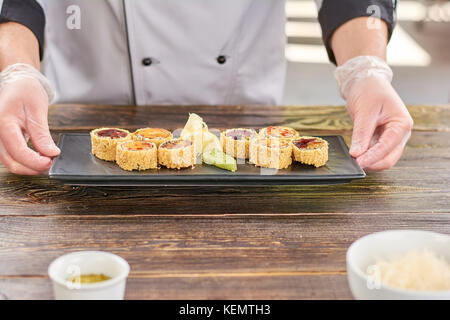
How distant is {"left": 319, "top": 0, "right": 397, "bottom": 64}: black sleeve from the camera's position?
184cm

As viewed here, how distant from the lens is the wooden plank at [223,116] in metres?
1.87

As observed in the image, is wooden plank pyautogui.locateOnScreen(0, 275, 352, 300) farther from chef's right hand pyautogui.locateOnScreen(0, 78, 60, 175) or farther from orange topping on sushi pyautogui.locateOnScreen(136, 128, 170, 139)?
orange topping on sushi pyautogui.locateOnScreen(136, 128, 170, 139)

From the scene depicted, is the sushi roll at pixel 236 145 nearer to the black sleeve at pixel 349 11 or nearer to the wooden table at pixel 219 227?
the wooden table at pixel 219 227

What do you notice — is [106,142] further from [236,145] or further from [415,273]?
[415,273]

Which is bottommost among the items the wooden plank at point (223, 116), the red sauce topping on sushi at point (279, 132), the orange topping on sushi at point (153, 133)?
the wooden plank at point (223, 116)

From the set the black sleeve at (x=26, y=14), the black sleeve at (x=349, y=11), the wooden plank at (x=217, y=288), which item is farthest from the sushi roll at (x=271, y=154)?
the black sleeve at (x=26, y=14)

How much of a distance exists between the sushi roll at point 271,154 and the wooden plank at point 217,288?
18.3 inches

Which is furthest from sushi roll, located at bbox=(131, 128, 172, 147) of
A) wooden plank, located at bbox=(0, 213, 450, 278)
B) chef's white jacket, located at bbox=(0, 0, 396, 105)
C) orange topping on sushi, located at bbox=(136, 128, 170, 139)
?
chef's white jacket, located at bbox=(0, 0, 396, 105)

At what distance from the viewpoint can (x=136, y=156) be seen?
1.42 metres

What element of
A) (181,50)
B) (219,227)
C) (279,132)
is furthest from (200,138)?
(181,50)

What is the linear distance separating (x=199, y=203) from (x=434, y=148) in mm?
794
